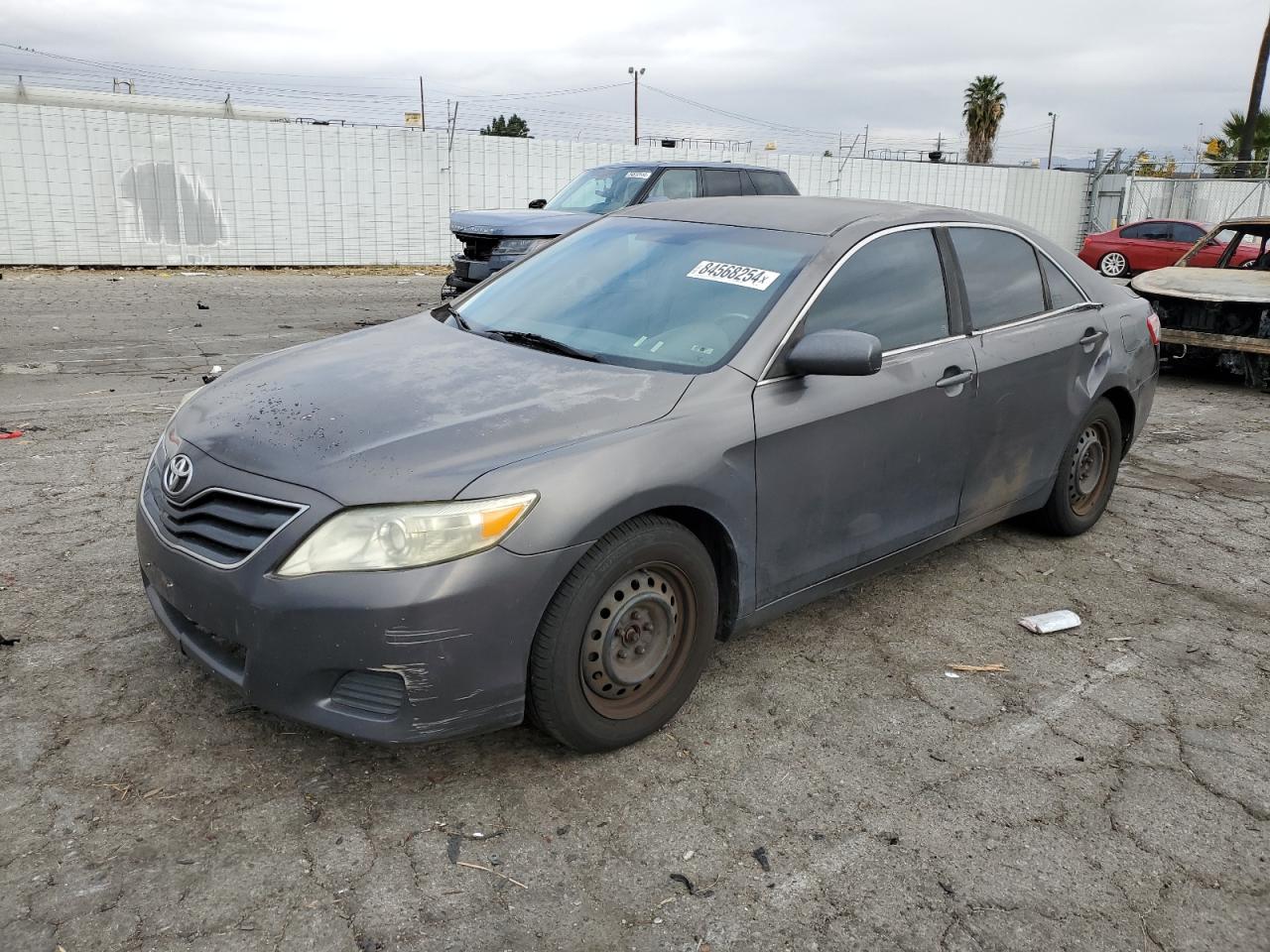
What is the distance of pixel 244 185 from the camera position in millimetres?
18469

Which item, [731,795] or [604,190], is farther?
[604,190]

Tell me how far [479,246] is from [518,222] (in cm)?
62

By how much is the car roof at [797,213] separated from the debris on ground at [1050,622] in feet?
5.57

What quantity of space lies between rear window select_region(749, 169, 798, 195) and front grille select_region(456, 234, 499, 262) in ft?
11.6

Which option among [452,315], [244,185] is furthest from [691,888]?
[244,185]

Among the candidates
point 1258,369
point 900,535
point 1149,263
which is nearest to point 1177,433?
point 1258,369

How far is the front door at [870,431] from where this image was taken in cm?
346

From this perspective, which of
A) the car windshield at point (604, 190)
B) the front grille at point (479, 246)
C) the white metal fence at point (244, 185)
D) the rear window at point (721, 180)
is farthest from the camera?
the white metal fence at point (244, 185)

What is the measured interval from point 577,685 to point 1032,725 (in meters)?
1.60

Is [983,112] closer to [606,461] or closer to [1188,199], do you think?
[1188,199]

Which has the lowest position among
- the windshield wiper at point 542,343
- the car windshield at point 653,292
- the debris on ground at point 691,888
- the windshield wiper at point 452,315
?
the debris on ground at point 691,888

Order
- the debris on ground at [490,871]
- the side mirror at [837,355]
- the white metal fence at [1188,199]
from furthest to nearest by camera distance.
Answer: the white metal fence at [1188,199] < the side mirror at [837,355] < the debris on ground at [490,871]

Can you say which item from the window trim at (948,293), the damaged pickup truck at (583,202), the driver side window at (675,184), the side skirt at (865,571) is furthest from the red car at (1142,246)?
the side skirt at (865,571)

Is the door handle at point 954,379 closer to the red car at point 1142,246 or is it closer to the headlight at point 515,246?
the headlight at point 515,246
